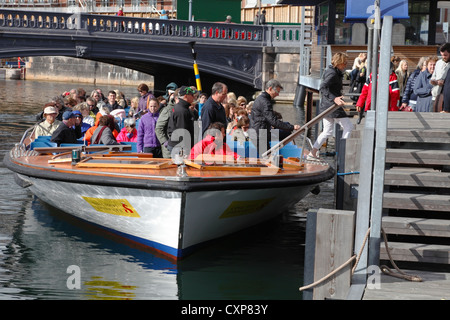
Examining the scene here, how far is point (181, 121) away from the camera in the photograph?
9.17 m

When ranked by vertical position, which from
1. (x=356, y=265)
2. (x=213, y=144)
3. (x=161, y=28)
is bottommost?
(x=356, y=265)

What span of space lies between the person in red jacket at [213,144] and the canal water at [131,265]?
3.29ft

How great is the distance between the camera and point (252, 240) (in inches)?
370

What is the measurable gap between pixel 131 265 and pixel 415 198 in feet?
9.97

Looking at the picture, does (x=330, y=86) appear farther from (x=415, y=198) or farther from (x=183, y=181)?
(x=415, y=198)

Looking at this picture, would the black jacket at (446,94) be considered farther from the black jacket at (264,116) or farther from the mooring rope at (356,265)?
the mooring rope at (356,265)

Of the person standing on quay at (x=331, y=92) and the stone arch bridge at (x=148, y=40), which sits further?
the stone arch bridge at (x=148, y=40)

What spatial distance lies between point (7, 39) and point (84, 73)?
863 inches

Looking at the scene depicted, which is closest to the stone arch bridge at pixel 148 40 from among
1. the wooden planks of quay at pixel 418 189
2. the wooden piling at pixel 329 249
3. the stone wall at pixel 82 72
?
the stone wall at pixel 82 72

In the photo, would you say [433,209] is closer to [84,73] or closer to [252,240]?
→ [252,240]

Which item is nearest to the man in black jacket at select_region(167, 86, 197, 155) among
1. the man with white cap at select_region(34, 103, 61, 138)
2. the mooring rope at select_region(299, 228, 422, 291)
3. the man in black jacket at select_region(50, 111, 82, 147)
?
the man in black jacket at select_region(50, 111, 82, 147)

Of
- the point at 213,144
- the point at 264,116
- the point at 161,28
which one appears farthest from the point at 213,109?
the point at 161,28

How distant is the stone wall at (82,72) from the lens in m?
48.1

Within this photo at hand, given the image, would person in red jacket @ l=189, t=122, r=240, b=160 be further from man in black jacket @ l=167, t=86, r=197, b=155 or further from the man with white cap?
the man with white cap
